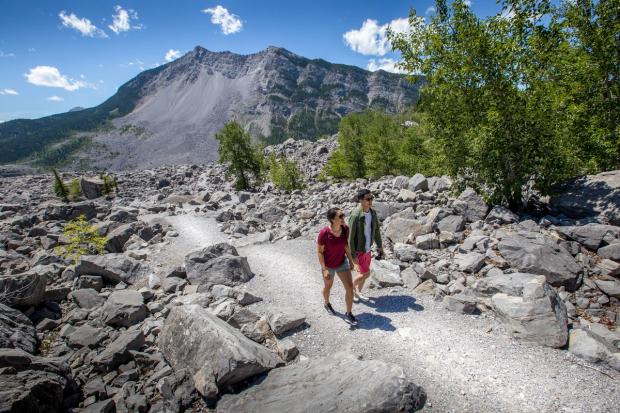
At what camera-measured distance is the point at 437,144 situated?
55.3ft

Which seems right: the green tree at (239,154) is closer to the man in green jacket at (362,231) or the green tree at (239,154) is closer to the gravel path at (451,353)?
the gravel path at (451,353)

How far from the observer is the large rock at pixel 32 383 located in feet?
19.0

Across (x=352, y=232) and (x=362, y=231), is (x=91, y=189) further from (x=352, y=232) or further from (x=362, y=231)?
(x=362, y=231)

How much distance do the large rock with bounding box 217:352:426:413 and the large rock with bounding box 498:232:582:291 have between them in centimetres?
708

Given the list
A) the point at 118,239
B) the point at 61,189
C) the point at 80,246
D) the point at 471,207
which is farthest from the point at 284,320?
the point at 61,189

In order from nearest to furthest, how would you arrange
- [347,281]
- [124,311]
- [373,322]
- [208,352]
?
[208,352], [347,281], [373,322], [124,311]

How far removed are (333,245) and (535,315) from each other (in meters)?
5.46

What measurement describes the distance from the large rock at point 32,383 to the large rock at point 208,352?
208 cm

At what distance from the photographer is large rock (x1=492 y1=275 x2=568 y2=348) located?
25.4 ft

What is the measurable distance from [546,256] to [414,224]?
5248 mm

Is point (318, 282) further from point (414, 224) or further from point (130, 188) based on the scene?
point (130, 188)

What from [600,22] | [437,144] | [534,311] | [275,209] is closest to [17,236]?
[275,209]

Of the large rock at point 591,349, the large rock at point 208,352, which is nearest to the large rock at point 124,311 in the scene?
the large rock at point 208,352

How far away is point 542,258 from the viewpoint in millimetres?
10844
